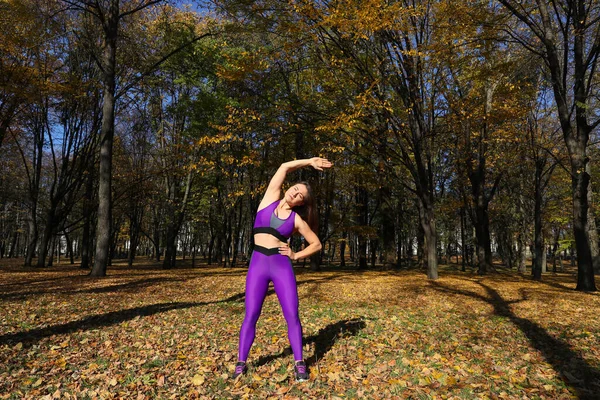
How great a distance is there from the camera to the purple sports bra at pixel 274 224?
4043mm

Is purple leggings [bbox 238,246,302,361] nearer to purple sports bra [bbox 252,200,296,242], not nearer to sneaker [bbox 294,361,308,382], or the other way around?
sneaker [bbox 294,361,308,382]

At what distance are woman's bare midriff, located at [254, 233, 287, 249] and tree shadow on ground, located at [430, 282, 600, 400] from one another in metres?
3.76

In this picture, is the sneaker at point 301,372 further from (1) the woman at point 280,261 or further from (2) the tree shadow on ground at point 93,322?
(2) the tree shadow on ground at point 93,322

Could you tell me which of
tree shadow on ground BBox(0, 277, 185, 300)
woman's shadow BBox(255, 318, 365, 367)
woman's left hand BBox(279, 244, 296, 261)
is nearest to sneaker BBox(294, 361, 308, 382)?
woman's shadow BBox(255, 318, 365, 367)

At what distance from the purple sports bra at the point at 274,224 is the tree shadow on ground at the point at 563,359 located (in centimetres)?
372

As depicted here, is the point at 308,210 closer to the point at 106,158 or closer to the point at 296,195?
the point at 296,195

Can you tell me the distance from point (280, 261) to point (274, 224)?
45cm

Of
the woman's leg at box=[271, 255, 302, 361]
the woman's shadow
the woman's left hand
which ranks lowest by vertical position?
the woman's shadow

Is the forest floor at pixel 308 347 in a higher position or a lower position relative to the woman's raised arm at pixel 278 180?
lower

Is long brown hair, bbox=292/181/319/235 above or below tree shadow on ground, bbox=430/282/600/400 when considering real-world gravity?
above

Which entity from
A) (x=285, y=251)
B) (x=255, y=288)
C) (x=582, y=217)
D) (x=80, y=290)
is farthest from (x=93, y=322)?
(x=582, y=217)

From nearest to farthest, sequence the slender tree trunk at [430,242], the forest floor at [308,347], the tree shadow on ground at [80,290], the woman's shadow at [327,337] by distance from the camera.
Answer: the forest floor at [308,347] → the woman's shadow at [327,337] → the tree shadow on ground at [80,290] → the slender tree trunk at [430,242]

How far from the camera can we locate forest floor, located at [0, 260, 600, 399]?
3.93 metres

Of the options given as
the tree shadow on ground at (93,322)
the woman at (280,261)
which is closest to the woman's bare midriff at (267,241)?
the woman at (280,261)
